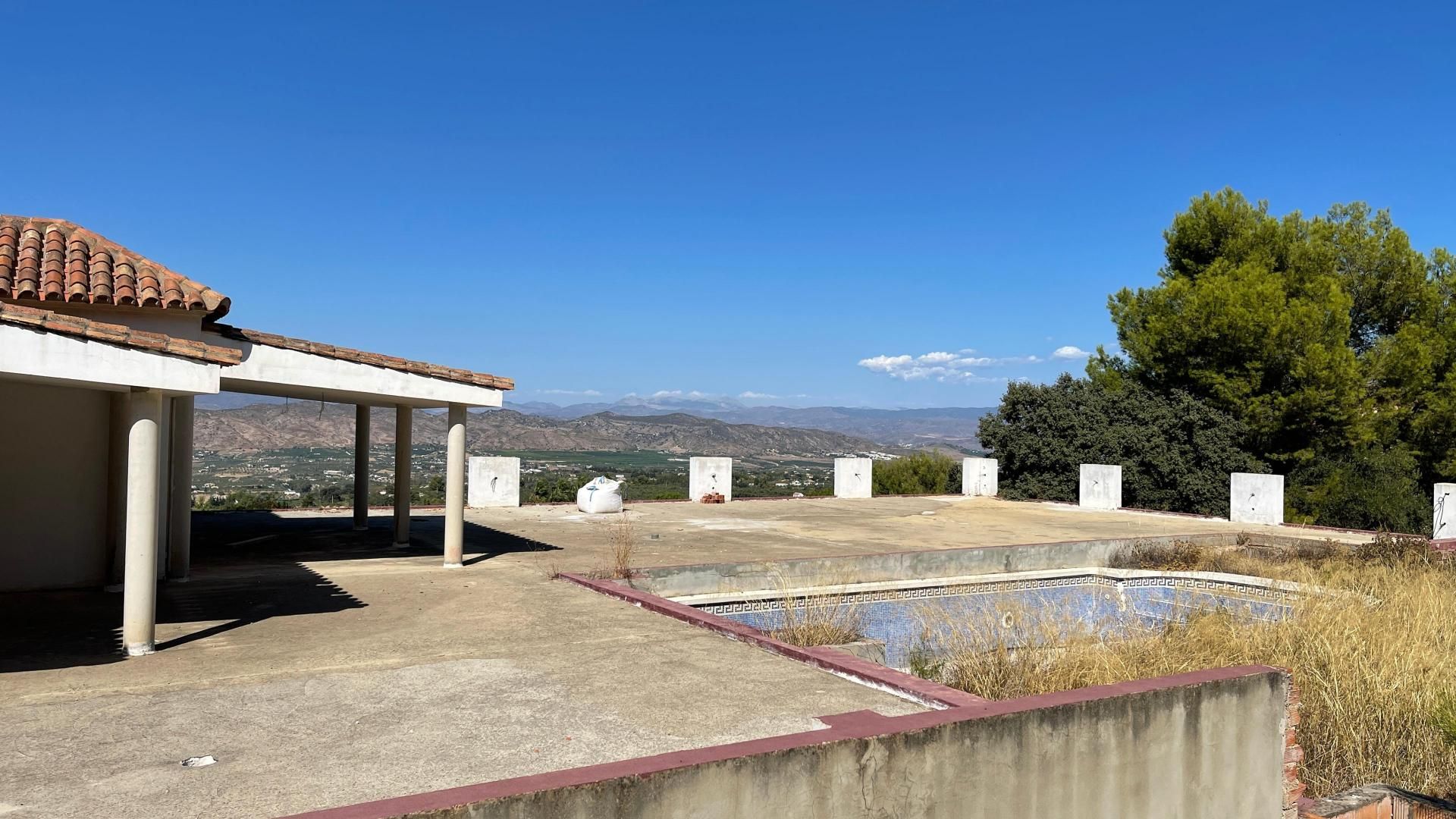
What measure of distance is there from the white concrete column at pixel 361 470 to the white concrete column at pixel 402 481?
2.82m

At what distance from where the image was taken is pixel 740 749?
457cm

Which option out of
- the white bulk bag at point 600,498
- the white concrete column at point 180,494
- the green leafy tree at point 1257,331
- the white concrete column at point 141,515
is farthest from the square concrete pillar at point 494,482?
the green leafy tree at point 1257,331

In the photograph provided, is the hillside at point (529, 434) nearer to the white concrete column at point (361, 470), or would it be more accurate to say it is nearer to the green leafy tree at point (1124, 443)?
the green leafy tree at point (1124, 443)

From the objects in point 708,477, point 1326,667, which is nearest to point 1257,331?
point 708,477

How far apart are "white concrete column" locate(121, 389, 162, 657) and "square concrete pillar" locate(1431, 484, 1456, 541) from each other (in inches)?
828

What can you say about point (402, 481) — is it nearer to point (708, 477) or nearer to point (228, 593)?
point (228, 593)

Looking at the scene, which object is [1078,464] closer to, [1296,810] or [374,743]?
[1296,810]

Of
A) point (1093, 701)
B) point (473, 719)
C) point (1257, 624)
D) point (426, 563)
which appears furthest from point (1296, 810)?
point (426, 563)

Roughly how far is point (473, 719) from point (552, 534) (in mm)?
10832

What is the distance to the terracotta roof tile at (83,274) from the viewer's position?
8883mm

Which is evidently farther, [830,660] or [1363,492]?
[1363,492]

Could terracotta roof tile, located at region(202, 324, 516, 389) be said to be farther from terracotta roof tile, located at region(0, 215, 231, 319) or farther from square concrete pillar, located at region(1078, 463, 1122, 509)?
square concrete pillar, located at region(1078, 463, 1122, 509)

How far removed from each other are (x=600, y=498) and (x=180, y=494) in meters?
10.1

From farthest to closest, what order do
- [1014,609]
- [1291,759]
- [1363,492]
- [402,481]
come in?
[1363,492] < [402,481] < [1014,609] < [1291,759]
